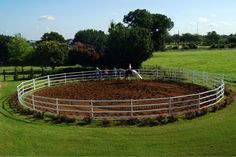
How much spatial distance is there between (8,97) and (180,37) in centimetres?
16975

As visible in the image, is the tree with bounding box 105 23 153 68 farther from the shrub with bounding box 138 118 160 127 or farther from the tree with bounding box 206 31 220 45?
the tree with bounding box 206 31 220 45

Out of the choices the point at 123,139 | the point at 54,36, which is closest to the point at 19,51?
the point at 54,36

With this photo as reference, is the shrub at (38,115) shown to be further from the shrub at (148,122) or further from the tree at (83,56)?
the tree at (83,56)

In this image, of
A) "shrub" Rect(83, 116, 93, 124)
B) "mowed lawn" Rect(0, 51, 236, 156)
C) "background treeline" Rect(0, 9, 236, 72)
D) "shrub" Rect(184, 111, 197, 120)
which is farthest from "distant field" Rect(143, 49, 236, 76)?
"shrub" Rect(83, 116, 93, 124)

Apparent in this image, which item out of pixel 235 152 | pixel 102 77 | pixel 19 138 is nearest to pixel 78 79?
pixel 102 77

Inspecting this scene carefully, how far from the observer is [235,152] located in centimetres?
1462

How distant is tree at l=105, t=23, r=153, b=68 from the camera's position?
159ft

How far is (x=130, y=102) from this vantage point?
24.4 metres

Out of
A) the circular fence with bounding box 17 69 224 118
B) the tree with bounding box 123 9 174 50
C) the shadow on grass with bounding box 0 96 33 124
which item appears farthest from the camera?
the tree with bounding box 123 9 174 50

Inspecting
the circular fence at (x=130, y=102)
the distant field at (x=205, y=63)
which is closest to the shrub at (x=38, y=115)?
the circular fence at (x=130, y=102)

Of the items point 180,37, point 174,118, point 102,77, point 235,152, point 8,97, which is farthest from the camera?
point 180,37

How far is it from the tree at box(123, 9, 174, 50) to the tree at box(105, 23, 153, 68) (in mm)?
36316

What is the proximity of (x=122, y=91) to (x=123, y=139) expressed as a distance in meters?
12.8

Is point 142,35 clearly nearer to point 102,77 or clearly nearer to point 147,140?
point 102,77
